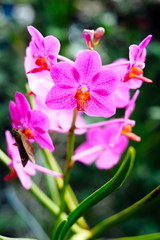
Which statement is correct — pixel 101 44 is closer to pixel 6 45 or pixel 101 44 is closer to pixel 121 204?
pixel 6 45

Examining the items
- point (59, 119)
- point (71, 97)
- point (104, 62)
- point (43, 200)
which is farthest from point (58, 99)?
point (104, 62)

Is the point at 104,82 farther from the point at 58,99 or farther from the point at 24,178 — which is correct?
the point at 24,178

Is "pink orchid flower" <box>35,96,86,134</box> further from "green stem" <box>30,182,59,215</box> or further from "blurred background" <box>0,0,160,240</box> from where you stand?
"blurred background" <box>0,0,160,240</box>

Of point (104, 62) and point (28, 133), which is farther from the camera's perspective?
point (104, 62)

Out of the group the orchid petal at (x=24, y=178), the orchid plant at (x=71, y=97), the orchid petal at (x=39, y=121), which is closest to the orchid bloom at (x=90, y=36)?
the orchid plant at (x=71, y=97)

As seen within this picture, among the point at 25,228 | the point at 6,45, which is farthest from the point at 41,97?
the point at 6,45

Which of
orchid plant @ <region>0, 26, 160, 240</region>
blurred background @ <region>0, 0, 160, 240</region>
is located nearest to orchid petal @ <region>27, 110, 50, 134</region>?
orchid plant @ <region>0, 26, 160, 240</region>

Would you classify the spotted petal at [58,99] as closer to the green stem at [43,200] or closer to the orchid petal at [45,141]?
the orchid petal at [45,141]

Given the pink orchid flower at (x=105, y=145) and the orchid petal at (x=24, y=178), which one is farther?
the pink orchid flower at (x=105, y=145)
